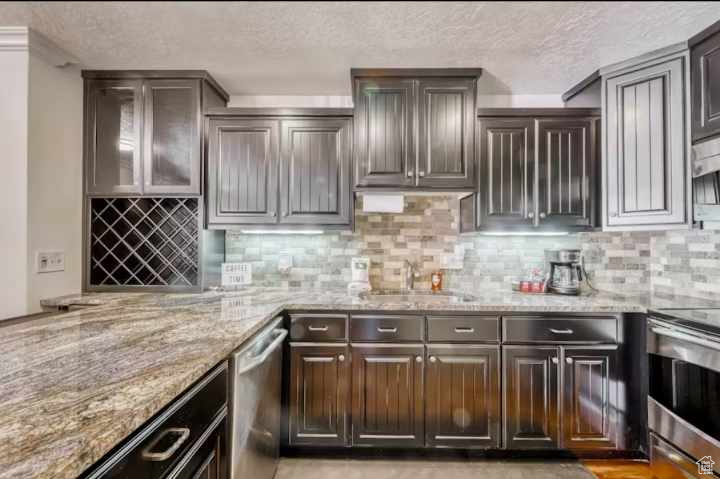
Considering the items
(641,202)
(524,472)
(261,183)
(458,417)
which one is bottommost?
(524,472)

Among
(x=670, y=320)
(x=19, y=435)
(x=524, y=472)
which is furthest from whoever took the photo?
(x=524, y=472)

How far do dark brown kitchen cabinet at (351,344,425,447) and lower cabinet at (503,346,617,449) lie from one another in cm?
53

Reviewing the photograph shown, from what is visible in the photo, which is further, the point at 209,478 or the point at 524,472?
the point at 524,472

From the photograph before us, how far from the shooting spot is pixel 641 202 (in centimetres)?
201

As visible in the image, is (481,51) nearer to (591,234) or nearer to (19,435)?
(591,234)

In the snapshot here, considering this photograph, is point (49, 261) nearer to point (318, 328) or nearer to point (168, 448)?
point (318, 328)

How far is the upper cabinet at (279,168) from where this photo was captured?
7.39 feet

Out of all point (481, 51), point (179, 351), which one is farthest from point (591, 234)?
point (179, 351)

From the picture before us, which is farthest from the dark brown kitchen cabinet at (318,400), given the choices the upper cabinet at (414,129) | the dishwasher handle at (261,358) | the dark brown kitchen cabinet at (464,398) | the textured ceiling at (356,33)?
the textured ceiling at (356,33)

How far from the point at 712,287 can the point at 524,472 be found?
162 centimetres

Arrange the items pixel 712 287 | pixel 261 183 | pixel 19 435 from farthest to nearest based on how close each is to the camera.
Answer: pixel 261 183 → pixel 712 287 → pixel 19 435

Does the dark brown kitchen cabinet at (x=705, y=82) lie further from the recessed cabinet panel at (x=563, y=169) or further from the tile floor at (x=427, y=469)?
the tile floor at (x=427, y=469)

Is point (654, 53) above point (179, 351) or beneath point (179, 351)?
above

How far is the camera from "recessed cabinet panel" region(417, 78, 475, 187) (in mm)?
2170
